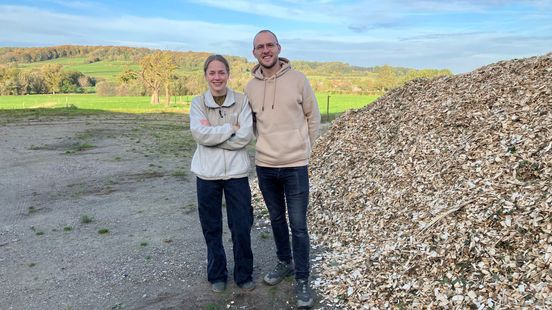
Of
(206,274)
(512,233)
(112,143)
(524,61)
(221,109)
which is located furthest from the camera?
(112,143)

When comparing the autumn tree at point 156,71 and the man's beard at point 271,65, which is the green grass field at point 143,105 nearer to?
the autumn tree at point 156,71

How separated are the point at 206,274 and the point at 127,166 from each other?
6.65m

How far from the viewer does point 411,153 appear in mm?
5297

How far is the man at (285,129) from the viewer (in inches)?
137

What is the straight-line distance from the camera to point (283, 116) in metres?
3.51

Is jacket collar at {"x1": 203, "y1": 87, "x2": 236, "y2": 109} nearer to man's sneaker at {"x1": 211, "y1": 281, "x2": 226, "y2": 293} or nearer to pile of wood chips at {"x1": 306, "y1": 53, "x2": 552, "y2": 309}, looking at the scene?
man's sneaker at {"x1": 211, "y1": 281, "x2": 226, "y2": 293}

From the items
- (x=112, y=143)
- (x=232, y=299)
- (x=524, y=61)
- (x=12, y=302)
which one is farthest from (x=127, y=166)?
(x=524, y=61)

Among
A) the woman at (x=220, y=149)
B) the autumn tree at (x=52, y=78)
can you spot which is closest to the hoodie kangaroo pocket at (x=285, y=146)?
the woman at (x=220, y=149)

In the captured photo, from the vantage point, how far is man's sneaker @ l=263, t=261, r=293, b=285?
410 cm

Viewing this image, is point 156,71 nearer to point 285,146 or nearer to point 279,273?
point 279,273

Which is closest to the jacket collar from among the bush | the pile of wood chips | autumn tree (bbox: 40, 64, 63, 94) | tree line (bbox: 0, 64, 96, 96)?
the pile of wood chips

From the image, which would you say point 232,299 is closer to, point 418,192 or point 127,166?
point 418,192

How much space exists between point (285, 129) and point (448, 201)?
177 centimetres

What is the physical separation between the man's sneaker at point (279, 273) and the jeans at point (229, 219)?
0.55ft
